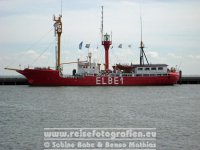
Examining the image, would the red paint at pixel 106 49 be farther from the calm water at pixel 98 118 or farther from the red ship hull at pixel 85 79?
the calm water at pixel 98 118

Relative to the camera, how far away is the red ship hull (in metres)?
81.6

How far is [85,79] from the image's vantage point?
8325 cm

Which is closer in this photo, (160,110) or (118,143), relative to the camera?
(118,143)

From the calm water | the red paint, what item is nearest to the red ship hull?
the red paint

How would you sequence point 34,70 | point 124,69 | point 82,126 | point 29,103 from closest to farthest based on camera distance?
point 82,126, point 29,103, point 34,70, point 124,69

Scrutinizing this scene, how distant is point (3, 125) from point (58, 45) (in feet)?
162

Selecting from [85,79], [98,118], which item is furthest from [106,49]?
[98,118]

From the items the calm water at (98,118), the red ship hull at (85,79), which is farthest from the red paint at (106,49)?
the calm water at (98,118)

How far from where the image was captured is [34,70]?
3209 inches

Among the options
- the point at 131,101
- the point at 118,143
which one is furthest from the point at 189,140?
the point at 131,101

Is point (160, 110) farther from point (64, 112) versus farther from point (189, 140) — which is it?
point (189, 140)

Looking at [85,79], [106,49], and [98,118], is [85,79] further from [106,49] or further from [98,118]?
[98,118]

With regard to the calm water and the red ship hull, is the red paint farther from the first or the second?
the calm water

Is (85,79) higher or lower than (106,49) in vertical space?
lower
